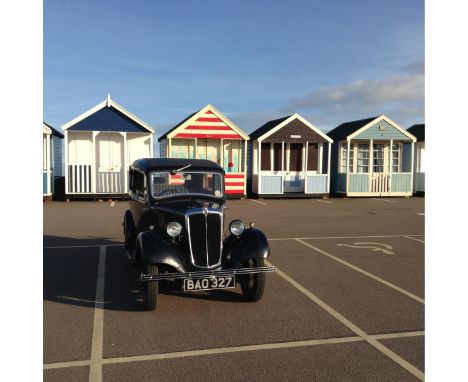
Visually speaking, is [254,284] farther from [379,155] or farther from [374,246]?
[379,155]

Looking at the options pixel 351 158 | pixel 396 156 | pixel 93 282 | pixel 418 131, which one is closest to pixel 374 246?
pixel 93 282

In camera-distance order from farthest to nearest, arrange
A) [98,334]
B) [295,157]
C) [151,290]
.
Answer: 1. [295,157]
2. [151,290]
3. [98,334]

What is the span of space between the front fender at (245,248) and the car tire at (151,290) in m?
0.90

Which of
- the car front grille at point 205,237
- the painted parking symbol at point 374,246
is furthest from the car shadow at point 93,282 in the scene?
the painted parking symbol at point 374,246

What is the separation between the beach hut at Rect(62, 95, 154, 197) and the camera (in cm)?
1772

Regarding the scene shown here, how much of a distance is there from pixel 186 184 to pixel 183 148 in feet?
43.2

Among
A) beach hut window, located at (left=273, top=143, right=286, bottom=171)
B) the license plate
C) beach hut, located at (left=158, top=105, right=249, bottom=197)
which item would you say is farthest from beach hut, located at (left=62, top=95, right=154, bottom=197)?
the license plate

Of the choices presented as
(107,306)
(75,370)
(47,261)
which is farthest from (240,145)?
(75,370)

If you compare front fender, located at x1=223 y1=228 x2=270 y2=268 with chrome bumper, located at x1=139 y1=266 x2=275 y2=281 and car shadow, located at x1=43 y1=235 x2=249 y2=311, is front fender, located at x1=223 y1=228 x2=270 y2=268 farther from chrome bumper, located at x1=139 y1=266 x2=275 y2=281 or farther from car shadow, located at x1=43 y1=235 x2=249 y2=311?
car shadow, located at x1=43 y1=235 x2=249 y2=311

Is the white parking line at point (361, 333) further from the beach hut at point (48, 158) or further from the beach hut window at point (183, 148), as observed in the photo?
the beach hut window at point (183, 148)

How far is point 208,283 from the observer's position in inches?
202

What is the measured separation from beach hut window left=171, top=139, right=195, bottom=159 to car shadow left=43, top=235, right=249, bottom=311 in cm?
1086

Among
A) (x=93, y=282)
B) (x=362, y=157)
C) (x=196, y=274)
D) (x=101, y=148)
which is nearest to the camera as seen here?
(x=196, y=274)

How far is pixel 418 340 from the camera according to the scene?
4.35 metres
